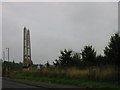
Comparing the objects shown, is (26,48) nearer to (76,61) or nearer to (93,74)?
(76,61)

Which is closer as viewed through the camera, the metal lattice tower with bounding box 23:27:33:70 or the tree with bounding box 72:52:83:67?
the tree with bounding box 72:52:83:67

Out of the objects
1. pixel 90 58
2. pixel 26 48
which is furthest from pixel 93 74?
pixel 26 48

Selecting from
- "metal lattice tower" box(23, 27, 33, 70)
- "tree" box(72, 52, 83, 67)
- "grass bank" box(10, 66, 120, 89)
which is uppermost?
"metal lattice tower" box(23, 27, 33, 70)

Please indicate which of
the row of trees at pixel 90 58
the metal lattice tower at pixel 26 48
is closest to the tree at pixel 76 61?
the row of trees at pixel 90 58

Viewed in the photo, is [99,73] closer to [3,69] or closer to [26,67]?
[26,67]

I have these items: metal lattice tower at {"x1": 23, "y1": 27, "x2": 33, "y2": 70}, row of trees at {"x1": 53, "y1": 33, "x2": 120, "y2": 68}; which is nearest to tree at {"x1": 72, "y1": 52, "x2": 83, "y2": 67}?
row of trees at {"x1": 53, "y1": 33, "x2": 120, "y2": 68}

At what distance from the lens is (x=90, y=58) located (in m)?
55.7

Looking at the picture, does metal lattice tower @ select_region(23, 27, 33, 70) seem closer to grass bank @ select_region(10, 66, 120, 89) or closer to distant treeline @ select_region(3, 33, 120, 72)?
distant treeline @ select_region(3, 33, 120, 72)

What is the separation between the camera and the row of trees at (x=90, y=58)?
29.9 metres

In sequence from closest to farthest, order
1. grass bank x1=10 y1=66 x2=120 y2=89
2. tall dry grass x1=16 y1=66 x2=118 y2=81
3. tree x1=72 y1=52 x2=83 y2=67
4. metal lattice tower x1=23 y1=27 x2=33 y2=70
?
grass bank x1=10 y1=66 x2=120 y2=89 → tall dry grass x1=16 y1=66 x2=118 y2=81 → tree x1=72 y1=52 x2=83 y2=67 → metal lattice tower x1=23 y1=27 x2=33 y2=70

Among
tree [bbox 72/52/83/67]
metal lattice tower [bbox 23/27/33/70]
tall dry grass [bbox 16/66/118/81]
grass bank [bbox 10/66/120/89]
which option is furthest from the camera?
metal lattice tower [bbox 23/27/33/70]

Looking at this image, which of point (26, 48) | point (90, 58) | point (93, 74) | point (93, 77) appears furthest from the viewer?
point (26, 48)

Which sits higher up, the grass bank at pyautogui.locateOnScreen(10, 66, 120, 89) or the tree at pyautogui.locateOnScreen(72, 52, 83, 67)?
the tree at pyautogui.locateOnScreen(72, 52, 83, 67)

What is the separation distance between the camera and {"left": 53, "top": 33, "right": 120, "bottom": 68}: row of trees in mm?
29898
